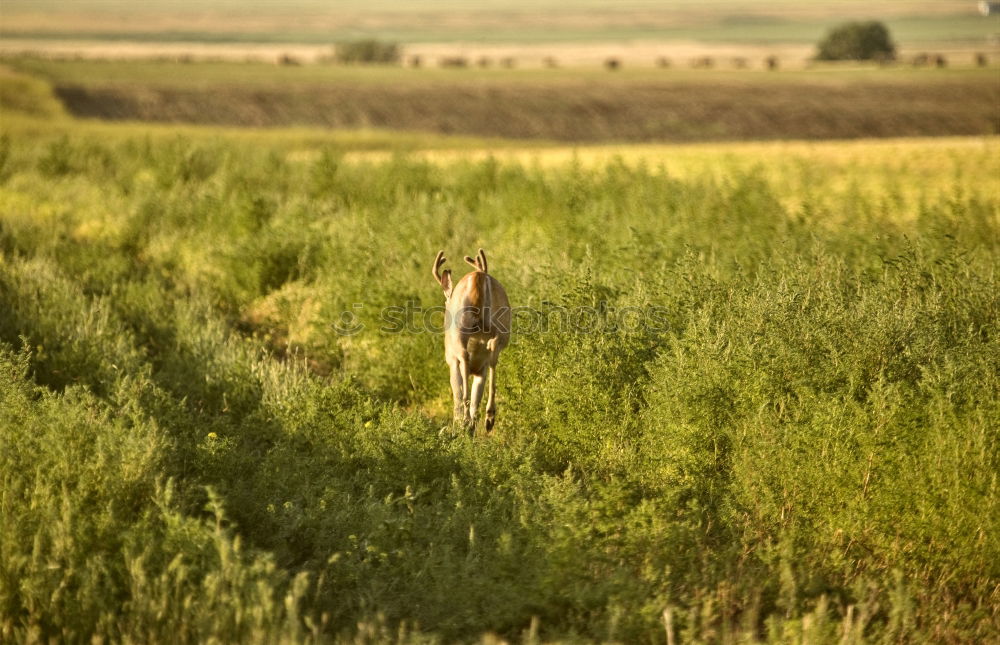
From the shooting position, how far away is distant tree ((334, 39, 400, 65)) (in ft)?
429

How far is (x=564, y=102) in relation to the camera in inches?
2965

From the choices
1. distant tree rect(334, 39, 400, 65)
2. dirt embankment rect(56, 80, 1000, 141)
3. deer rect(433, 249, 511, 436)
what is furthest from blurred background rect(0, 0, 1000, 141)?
deer rect(433, 249, 511, 436)

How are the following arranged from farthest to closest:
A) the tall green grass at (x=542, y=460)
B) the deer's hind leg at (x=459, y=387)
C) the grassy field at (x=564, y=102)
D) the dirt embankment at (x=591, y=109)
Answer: the grassy field at (x=564, y=102), the dirt embankment at (x=591, y=109), the deer's hind leg at (x=459, y=387), the tall green grass at (x=542, y=460)

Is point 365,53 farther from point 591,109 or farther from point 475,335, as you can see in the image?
point 475,335

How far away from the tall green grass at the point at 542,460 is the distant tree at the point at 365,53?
122 m

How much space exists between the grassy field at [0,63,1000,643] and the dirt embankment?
2046 inches

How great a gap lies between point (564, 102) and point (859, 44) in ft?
191

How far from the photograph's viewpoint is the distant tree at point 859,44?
11831 cm

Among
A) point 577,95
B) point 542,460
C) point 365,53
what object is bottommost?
point 542,460

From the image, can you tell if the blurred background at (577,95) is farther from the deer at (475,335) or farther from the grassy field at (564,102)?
the deer at (475,335)

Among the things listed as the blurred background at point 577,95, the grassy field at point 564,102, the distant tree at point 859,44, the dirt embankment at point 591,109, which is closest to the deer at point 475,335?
the blurred background at point 577,95

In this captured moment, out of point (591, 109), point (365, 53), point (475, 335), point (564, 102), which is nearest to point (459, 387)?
point (475, 335)

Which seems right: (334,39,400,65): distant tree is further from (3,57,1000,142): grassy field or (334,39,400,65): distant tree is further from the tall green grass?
the tall green grass

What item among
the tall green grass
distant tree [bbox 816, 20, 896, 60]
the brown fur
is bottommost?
the tall green grass
